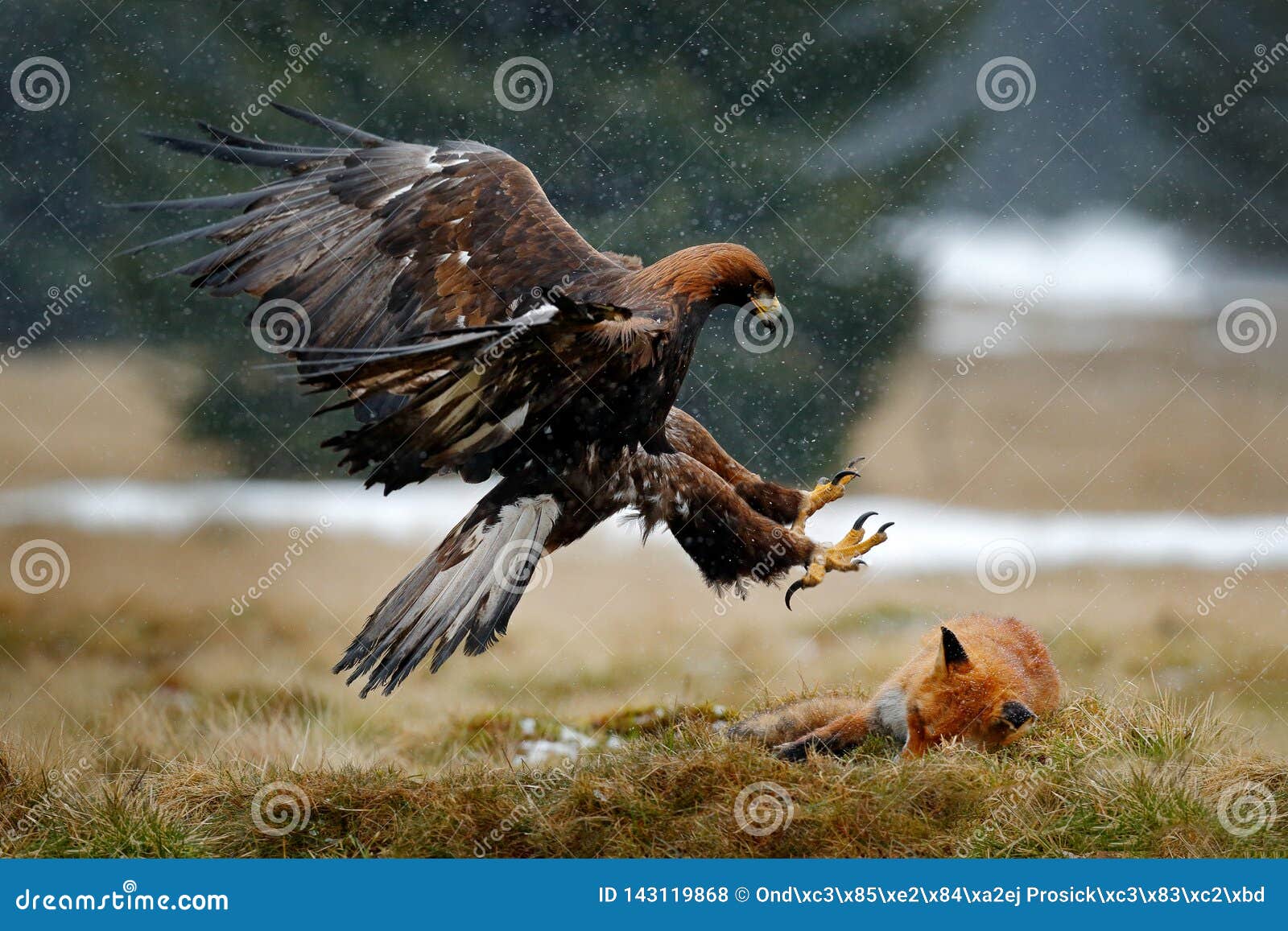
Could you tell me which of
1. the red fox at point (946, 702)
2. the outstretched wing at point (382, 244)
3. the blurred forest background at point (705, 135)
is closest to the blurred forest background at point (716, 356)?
the blurred forest background at point (705, 135)

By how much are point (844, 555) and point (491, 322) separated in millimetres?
1316

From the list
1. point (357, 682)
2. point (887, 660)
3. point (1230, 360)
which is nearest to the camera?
point (887, 660)

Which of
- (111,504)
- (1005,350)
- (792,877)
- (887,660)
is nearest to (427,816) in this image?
(792,877)

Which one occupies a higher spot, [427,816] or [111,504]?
[111,504]

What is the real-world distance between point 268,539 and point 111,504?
0.67 metres

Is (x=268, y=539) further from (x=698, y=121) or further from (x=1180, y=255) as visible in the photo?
(x=1180, y=255)

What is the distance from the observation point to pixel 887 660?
4531mm

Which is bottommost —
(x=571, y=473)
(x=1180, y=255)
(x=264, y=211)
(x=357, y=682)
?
(x=357, y=682)

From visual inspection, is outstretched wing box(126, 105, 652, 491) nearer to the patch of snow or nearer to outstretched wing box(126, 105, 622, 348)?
outstretched wing box(126, 105, 622, 348)

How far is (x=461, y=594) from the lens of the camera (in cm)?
335

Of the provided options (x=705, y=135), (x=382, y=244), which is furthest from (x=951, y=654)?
(x=705, y=135)

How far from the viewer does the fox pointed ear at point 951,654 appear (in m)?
3.09

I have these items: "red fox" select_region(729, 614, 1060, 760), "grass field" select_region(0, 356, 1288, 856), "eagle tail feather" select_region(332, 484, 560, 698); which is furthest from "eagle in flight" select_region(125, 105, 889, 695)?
"grass field" select_region(0, 356, 1288, 856)

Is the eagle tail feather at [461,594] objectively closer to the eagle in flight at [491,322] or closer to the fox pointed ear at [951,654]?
the eagle in flight at [491,322]
